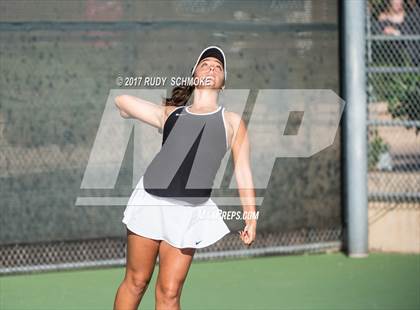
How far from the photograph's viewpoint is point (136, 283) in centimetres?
516

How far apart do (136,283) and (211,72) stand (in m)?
1.21

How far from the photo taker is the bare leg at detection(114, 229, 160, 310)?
5.12 metres

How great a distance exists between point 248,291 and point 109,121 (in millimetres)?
1972

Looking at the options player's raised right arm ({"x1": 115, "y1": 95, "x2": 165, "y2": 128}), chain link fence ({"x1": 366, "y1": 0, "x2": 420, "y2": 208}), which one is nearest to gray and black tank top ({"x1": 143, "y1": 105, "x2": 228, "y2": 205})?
player's raised right arm ({"x1": 115, "y1": 95, "x2": 165, "y2": 128})

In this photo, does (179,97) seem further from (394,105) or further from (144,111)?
(394,105)

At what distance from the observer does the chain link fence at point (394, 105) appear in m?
8.86

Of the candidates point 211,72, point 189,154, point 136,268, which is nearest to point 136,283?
point 136,268

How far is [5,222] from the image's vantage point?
7.98 meters

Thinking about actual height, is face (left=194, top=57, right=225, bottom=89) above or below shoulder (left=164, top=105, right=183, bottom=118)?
above

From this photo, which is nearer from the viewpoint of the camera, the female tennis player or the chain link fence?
the female tennis player

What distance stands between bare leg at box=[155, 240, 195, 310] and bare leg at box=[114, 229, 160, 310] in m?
0.08

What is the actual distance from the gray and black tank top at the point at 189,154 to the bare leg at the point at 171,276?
11.0 inches
